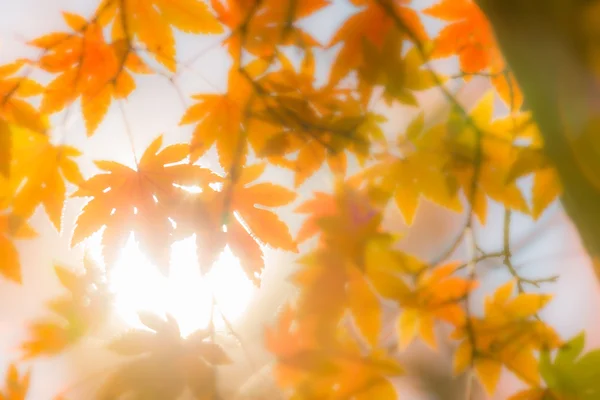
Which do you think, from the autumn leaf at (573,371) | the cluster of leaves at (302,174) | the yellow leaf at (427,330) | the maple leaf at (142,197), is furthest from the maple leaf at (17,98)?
the autumn leaf at (573,371)

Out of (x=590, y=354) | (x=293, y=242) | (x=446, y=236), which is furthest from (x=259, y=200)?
(x=446, y=236)

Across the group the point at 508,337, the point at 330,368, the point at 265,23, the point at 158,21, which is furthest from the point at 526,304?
the point at 158,21

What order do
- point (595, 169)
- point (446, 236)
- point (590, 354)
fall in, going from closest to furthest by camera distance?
point (595, 169)
point (590, 354)
point (446, 236)

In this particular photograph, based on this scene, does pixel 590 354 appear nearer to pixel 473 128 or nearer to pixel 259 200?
pixel 473 128

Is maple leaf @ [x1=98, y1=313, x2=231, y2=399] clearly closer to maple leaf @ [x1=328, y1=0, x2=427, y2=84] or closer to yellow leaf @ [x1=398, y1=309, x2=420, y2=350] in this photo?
yellow leaf @ [x1=398, y1=309, x2=420, y2=350]

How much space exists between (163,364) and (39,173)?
1.04 ft

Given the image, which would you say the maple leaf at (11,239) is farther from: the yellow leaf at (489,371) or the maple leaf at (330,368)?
the yellow leaf at (489,371)

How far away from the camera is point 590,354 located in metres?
0.47

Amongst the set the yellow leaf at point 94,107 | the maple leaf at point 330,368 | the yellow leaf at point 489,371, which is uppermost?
the yellow leaf at point 94,107

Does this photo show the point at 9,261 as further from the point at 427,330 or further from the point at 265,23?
the point at 427,330

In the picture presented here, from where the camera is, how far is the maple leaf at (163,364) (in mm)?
491

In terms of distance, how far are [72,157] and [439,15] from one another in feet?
1.82

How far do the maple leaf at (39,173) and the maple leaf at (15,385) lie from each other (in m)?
0.26

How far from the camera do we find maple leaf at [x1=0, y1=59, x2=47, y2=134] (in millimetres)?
544
